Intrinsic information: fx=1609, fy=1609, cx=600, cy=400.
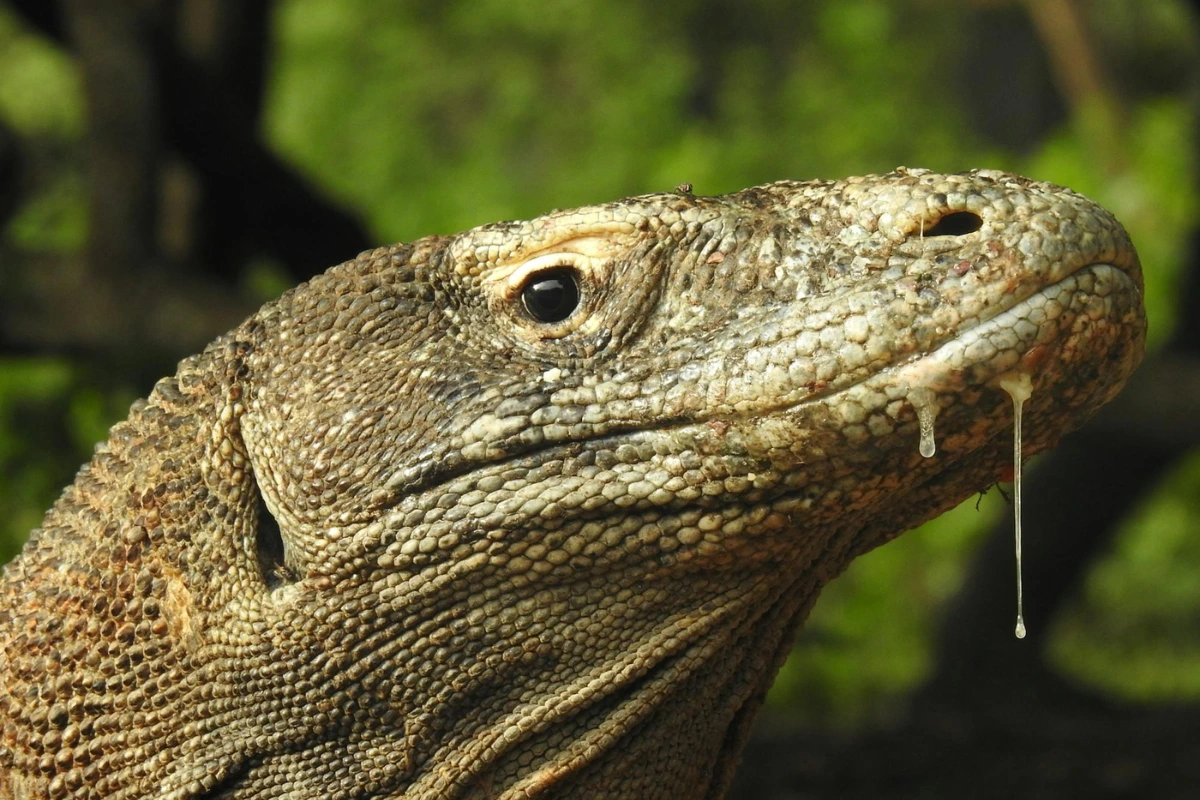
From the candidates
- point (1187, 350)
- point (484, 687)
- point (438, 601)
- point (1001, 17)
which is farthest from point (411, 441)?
point (1001, 17)

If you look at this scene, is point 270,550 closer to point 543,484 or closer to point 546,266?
point 543,484

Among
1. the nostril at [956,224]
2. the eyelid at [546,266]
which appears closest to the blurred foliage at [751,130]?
the eyelid at [546,266]

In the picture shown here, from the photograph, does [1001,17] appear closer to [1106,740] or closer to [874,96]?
[874,96]

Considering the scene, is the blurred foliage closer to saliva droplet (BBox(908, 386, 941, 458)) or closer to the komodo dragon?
the komodo dragon

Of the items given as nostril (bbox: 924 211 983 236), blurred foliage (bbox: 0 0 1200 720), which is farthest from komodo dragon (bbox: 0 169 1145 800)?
blurred foliage (bbox: 0 0 1200 720)

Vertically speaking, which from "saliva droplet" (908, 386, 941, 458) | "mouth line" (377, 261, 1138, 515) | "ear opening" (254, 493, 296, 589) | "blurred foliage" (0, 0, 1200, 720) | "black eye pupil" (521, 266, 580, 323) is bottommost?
"saliva droplet" (908, 386, 941, 458)

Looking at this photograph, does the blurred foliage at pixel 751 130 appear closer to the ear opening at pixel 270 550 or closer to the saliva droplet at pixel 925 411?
the ear opening at pixel 270 550
